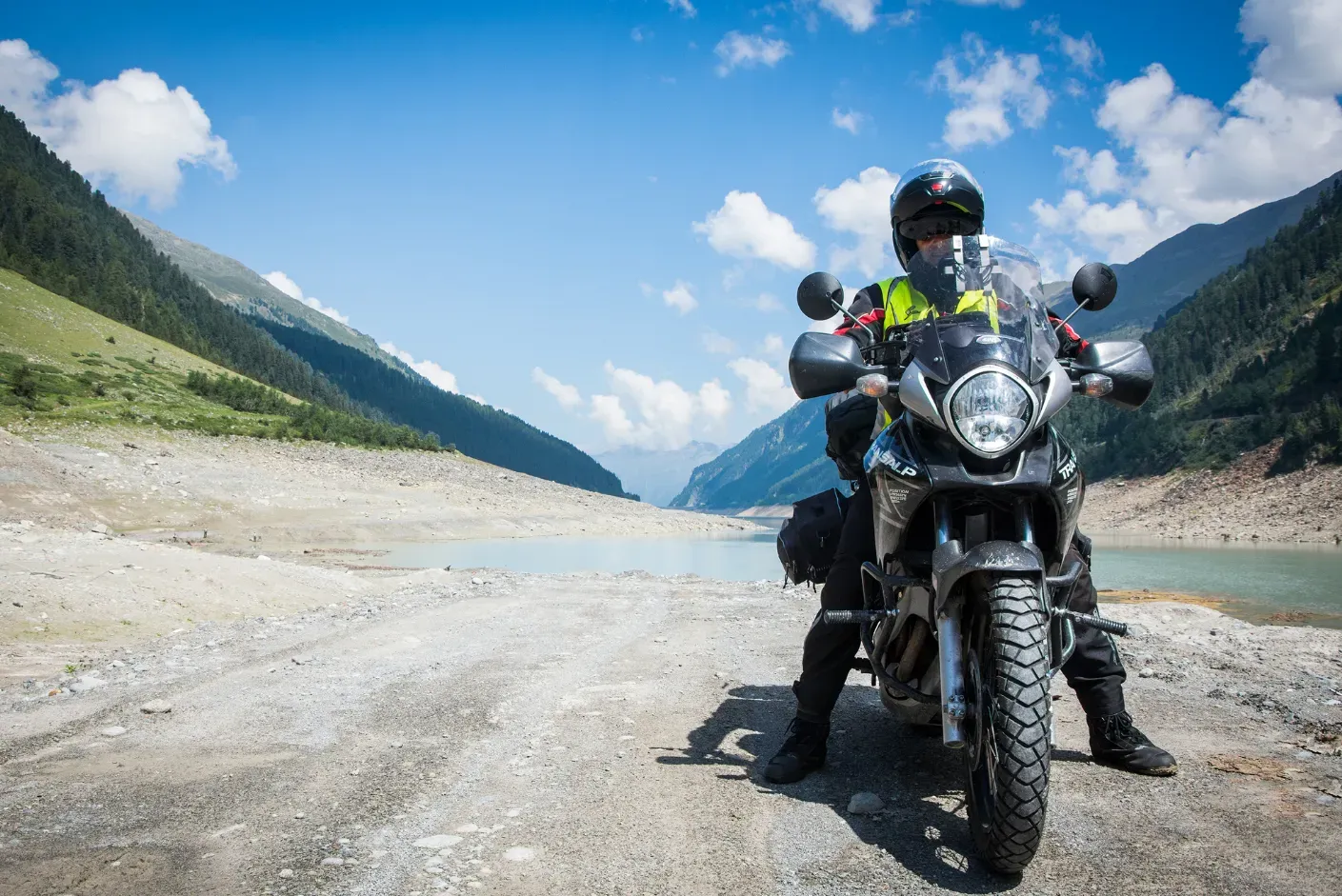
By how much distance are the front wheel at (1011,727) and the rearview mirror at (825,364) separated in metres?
1.13

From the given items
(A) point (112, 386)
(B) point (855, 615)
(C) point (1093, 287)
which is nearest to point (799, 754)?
(B) point (855, 615)

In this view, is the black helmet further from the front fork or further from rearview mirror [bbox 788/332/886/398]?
the front fork

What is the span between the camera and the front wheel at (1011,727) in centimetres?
282

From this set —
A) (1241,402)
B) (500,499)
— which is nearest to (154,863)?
(500,499)

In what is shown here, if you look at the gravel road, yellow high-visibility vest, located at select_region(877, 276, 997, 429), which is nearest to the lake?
the gravel road

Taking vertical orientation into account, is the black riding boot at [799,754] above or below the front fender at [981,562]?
below

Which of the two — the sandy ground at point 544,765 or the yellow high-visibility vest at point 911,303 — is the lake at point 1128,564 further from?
the yellow high-visibility vest at point 911,303

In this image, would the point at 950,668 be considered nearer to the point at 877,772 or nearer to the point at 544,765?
the point at 877,772

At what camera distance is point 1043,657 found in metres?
2.91

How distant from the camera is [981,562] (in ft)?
9.87

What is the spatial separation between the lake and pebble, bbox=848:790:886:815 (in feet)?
38.8

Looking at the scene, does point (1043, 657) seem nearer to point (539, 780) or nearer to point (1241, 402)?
point (539, 780)

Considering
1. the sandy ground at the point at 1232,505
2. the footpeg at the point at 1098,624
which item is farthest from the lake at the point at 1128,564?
the footpeg at the point at 1098,624

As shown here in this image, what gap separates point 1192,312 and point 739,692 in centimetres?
12127
